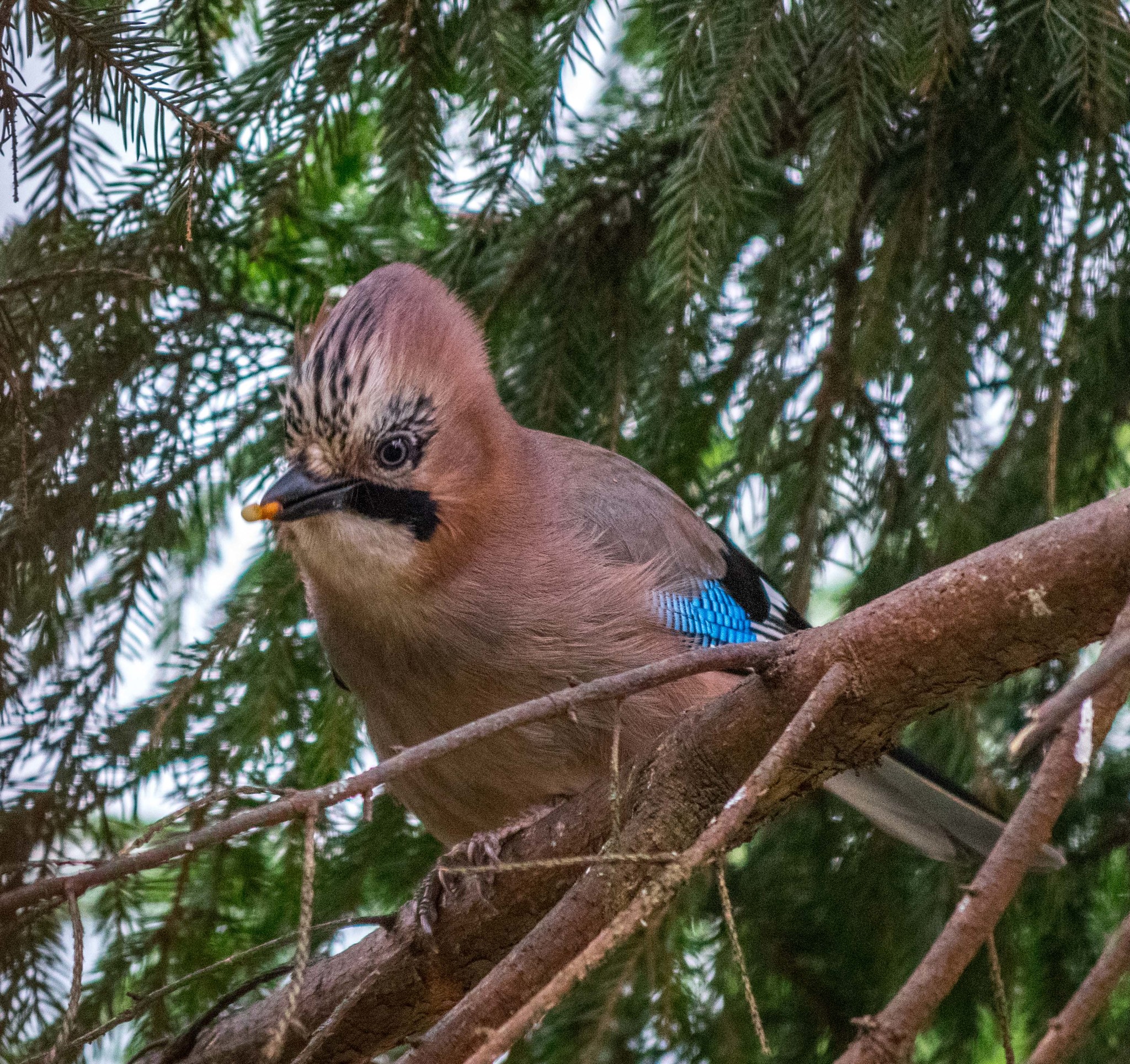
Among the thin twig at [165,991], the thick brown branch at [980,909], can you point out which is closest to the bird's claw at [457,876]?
the thin twig at [165,991]

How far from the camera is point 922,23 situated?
191 centimetres

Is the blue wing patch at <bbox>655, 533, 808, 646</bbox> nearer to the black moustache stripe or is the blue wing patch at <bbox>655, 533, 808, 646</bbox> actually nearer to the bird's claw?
the black moustache stripe

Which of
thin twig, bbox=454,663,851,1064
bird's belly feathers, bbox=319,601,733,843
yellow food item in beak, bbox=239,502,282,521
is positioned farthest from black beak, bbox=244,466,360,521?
thin twig, bbox=454,663,851,1064

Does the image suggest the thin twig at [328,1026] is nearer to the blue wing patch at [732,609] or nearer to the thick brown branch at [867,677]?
the thick brown branch at [867,677]

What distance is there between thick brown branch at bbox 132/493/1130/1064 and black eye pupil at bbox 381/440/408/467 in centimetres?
63

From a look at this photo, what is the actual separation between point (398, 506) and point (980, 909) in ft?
4.21

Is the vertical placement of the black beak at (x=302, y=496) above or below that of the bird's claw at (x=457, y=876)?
above

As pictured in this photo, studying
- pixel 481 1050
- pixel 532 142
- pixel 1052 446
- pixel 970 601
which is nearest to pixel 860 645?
pixel 970 601

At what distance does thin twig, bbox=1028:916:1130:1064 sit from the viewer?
3.15 ft

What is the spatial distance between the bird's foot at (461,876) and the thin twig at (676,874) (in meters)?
0.52

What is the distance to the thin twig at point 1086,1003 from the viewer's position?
37.8 inches

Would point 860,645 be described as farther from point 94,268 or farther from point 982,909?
point 94,268

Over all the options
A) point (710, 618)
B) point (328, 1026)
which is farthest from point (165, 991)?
point (710, 618)

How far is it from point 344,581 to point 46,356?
0.62 meters
